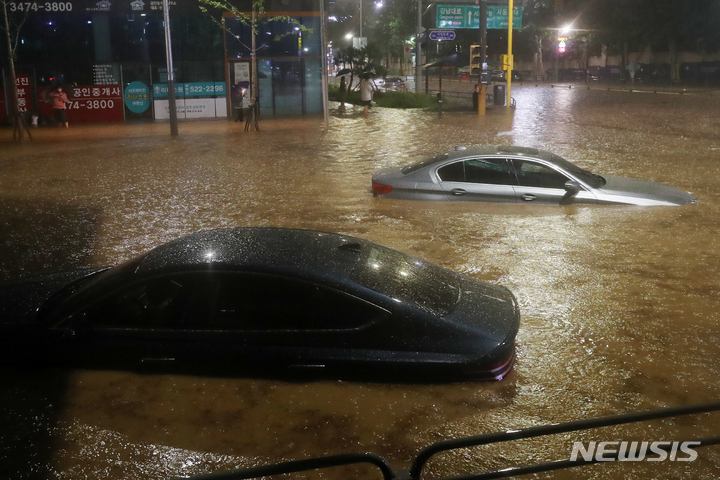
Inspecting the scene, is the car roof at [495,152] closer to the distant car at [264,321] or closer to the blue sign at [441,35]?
the distant car at [264,321]

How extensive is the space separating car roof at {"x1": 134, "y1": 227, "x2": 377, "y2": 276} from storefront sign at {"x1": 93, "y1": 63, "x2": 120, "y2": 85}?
87.7 ft

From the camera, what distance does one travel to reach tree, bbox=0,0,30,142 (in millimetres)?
23344

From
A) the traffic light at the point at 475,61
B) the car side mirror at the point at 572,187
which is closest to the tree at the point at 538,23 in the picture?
the traffic light at the point at 475,61

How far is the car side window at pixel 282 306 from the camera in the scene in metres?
5.14

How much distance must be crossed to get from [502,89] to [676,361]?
31.9m

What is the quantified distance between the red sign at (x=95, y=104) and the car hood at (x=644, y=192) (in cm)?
2401

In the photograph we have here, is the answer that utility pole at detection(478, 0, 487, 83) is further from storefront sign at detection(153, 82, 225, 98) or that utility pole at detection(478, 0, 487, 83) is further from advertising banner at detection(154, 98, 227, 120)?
advertising banner at detection(154, 98, 227, 120)

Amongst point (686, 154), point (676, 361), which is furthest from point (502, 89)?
point (676, 361)

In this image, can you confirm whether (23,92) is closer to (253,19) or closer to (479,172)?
(253,19)

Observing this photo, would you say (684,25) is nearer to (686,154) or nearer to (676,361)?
(686,154)

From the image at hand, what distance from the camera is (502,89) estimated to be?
36469 millimetres

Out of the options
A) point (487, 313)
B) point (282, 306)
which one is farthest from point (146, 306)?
point (487, 313)

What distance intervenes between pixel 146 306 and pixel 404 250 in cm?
482

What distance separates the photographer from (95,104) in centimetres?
3052
